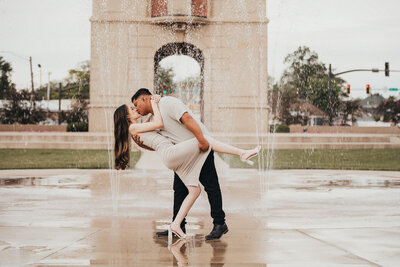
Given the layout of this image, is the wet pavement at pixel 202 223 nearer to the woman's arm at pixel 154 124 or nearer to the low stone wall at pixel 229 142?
the woman's arm at pixel 154 124

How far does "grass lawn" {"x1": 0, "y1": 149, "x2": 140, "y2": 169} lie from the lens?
15993mm

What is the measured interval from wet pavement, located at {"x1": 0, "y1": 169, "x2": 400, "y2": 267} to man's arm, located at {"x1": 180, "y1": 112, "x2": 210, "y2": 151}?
3.17ft

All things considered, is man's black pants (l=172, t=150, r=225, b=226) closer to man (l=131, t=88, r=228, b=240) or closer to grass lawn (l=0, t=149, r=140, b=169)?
man (l=131, t=88, r=228, b=240)

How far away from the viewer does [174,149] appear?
524cm

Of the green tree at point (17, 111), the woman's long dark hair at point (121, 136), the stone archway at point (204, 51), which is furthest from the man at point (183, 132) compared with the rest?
the green tree at point (17, 111)

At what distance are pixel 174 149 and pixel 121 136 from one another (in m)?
0.61

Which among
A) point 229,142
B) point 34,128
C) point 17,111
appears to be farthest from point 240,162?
point 17,111

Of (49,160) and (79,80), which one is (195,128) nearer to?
(49,160)

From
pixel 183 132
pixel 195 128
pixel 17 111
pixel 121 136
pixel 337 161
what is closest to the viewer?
pixel 195 128

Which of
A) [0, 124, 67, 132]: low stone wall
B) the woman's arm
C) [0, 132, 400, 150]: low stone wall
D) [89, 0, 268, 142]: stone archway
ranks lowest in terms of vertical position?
[0, 132, 400, 150]: low stone wall

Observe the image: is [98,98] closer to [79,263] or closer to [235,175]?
[235,175]

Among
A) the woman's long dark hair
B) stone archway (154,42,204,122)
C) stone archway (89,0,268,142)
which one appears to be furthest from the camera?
stone archway (154,42,204,122)

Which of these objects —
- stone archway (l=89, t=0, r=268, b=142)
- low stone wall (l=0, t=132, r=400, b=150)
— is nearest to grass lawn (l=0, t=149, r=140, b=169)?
low stone wall (l=0, t=132, r=400, b=150)

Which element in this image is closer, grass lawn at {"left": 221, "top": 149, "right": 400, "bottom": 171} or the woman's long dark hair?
the woman's long dark hair
